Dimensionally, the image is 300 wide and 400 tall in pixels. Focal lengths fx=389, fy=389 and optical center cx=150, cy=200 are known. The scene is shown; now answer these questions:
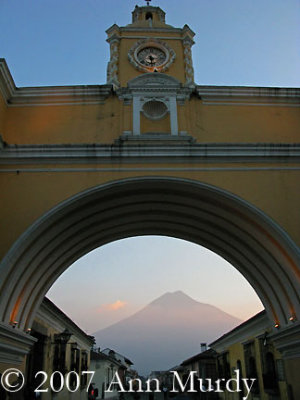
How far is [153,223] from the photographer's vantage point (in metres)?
10.3

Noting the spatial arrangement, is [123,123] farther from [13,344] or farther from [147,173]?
[13,344]

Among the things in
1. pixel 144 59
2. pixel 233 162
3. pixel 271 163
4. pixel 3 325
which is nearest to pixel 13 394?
pixel 3 325

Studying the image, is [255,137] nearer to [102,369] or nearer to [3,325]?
[3,325]

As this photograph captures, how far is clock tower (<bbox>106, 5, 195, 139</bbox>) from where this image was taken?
9023mm

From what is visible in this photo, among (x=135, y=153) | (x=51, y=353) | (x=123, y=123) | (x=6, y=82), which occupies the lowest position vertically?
(x=51, y=353)

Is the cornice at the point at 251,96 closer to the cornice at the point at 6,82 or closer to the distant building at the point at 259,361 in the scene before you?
the cornice at the point at 6,82

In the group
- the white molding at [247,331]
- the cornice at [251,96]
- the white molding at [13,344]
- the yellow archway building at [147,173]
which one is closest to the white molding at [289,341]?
the yellow archway building at [147,173]

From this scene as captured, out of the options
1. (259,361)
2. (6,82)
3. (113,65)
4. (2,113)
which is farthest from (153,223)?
(259,361)

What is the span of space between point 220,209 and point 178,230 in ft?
6.69

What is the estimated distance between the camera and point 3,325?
701cm

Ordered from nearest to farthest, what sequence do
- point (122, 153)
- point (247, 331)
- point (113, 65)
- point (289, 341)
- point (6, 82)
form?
point (289, 341), point (122, 153), point (6, 82), point (113, 65), point (247, 331)

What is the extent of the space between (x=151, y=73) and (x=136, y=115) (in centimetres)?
123

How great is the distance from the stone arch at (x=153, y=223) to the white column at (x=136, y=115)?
1.32 m

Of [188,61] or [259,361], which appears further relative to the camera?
[259,361]
